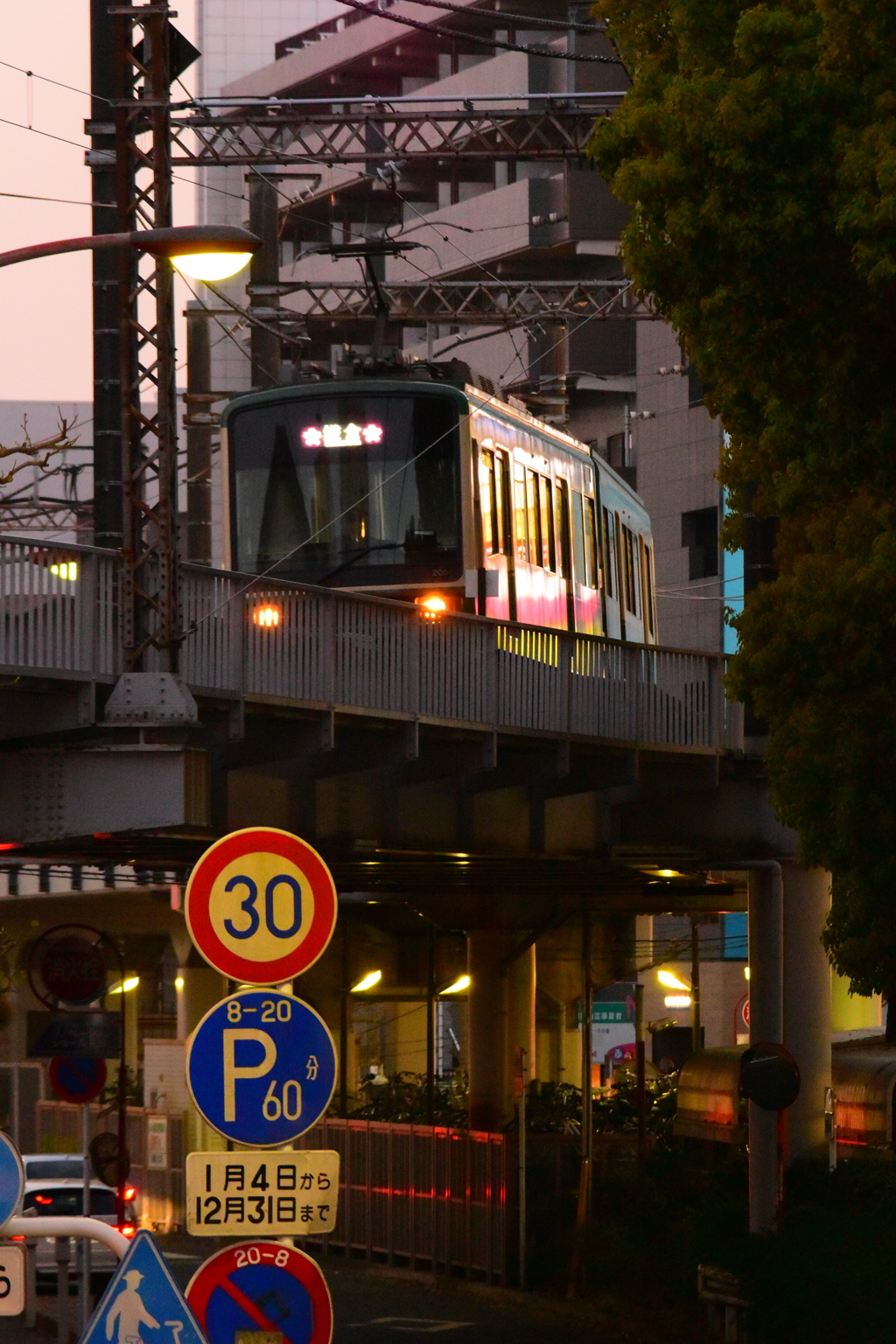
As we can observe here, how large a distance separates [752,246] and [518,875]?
52.3 ft

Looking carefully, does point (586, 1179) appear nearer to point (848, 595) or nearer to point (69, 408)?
point (848, 595)

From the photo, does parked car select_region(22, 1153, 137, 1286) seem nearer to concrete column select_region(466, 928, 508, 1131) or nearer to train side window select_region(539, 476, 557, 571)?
train side window select_region(539, 476, 557, 571)

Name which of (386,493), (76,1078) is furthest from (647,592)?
(76,1078)

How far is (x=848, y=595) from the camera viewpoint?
18.8 m

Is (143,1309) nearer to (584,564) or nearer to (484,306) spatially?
(584,564)

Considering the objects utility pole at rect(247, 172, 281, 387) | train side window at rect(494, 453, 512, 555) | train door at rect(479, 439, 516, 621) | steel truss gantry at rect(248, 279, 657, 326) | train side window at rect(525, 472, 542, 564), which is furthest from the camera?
steel truss gantry at rect(248, 279, 657, 326)

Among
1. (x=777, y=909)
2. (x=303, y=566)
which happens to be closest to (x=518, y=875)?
(x=777, y=909)

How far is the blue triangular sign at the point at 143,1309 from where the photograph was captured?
8.38 m

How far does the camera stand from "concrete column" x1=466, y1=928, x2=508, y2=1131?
38812 mm

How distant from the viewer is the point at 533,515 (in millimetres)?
29047

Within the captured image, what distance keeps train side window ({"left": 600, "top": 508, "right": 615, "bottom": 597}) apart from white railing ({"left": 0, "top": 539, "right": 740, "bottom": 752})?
6.74 meters

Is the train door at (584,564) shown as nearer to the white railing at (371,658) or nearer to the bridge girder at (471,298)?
the bridge girder at (471,298)

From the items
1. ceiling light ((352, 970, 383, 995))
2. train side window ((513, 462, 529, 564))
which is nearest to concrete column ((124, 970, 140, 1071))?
ceiling light ((352, 970, 383, 995))

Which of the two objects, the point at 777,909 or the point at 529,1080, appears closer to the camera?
the point at 777,909
